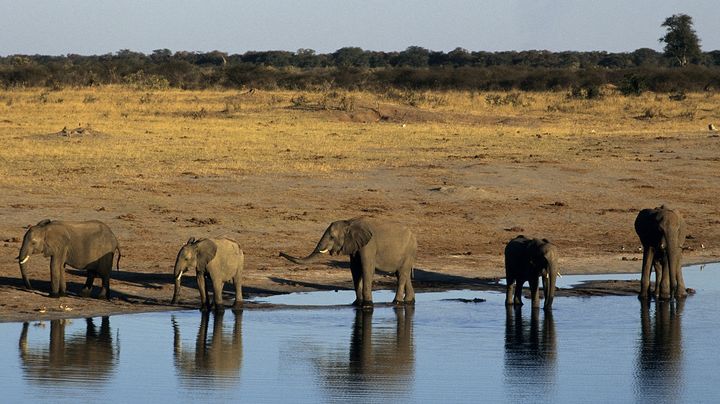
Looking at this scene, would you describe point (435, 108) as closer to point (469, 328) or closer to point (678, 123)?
point (678, 123)

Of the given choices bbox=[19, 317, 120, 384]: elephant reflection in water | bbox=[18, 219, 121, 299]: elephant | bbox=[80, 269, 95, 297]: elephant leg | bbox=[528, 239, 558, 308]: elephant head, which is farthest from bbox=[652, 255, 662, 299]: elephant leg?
bbox=[19, 317, 120, 384]: elephant reflection in water

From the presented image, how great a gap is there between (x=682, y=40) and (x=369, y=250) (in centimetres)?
8325

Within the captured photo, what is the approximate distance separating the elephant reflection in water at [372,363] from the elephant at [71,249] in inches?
119

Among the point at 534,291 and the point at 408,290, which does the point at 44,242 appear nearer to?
the point at 408,290

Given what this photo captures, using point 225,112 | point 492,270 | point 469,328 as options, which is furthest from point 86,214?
point 225,112

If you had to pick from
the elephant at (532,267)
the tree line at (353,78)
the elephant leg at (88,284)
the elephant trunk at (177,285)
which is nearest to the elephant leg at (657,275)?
the elephant at (532,267)

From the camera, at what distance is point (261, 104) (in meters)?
45.6

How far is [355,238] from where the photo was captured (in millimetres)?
15789

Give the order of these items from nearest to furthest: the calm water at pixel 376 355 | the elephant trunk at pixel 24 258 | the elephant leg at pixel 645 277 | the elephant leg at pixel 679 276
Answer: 1. the calm water at pixel 376 355
2. the elephant trunk at pixel 24 258
3. the elephant leg at pixel 679 276
4. the elephant leg at pixel 645 277

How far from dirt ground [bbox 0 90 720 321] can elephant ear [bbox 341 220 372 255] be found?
1.45m

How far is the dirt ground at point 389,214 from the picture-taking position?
17.4 metres

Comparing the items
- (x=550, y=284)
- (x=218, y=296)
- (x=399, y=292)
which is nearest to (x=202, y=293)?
(x=218, y=296)

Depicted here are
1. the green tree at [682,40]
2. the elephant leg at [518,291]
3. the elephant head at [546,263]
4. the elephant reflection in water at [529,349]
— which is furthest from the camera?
the green tree at [682,40]

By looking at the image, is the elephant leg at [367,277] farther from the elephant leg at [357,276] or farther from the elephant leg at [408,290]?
the elephant leg at [408,290]
